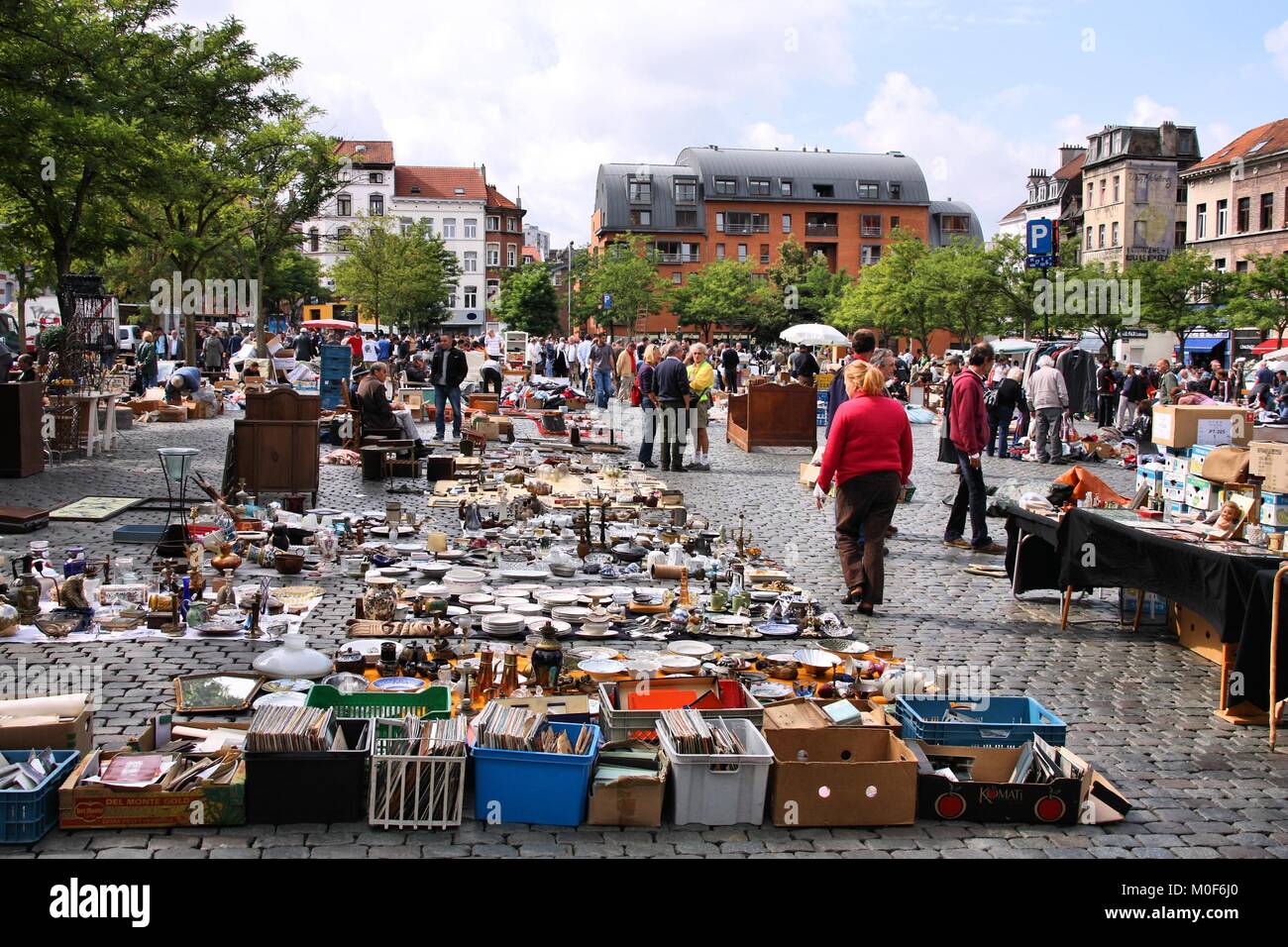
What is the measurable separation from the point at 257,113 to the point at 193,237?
3.93m

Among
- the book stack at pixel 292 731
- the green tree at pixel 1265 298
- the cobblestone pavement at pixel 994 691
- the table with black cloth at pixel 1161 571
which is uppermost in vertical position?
the green tree at pixel 1265 298

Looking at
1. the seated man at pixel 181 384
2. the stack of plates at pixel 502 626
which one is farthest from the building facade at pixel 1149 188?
the stack of plates at pixel 502 626

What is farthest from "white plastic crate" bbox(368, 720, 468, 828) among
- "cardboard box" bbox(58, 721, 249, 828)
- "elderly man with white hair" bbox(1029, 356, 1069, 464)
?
"elderly man with white hair" bbox(1029, 356, 1069, 464)

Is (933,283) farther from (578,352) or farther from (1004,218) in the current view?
(1004,218)

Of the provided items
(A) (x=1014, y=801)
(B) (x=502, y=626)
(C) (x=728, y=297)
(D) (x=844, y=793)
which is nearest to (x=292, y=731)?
(D) (x=844, y=793)

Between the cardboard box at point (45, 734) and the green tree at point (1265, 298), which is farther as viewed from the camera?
the green tree at point (1265, 298)

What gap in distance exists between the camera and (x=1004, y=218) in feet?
339

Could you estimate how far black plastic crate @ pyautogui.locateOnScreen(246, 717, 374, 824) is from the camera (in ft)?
18.1

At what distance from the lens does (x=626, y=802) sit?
5.63m

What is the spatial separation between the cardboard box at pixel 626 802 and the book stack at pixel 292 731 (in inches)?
47.1

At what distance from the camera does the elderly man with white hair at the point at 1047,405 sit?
2142cm

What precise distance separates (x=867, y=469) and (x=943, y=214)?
105392mm

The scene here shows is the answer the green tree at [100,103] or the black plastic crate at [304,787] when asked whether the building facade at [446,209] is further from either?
the black plastic crate at [304,787]

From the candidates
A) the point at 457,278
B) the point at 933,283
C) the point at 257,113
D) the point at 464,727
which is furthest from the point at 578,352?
the point at 457,278
